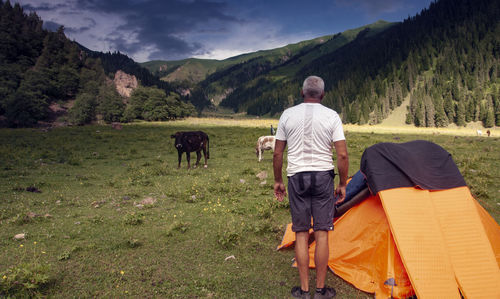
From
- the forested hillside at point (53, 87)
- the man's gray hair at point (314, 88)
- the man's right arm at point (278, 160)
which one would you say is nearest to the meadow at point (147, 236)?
the man's right arm at point (278, 160)

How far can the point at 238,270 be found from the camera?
605cm

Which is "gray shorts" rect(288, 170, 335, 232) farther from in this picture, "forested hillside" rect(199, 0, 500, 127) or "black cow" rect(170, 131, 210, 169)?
"forested hillside" rect(199, 0, 500, 127)

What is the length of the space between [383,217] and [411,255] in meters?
0.87

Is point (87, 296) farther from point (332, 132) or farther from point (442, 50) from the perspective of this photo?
point (442, 50)

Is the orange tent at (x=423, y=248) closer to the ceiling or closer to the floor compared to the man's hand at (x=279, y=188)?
closer to the floor

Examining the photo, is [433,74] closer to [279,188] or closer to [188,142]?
[188,142]

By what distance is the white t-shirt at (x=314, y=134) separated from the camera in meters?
4.55

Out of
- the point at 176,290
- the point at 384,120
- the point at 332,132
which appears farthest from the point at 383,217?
the point at 384,120

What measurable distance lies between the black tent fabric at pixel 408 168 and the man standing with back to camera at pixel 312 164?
1.10 meters

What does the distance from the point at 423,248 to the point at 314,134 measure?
276cm

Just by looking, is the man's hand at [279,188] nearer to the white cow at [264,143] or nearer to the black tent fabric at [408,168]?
the black tent fabric at [408,168]

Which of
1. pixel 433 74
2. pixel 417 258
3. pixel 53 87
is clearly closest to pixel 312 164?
pixel 417 258

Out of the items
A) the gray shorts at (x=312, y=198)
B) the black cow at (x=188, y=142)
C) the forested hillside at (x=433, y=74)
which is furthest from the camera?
the forested hillside at (x=433, y=74)

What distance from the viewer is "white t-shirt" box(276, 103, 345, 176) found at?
4.55 meters
